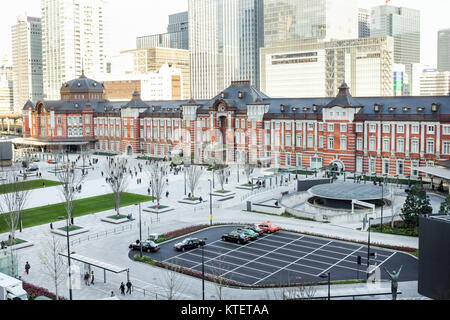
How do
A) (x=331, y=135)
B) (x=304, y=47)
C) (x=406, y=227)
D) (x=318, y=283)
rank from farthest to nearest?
1. (x=304, y=47)
2. (x=331, y=135)
3. (x=406, y=227)
4. (x=318, y=283)

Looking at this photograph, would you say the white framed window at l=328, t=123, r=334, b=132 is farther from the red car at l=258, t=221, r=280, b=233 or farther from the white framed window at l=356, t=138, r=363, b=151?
the red car at l=258, t=221, r=280, b=233

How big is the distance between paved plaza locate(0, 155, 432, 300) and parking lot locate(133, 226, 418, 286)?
9cm

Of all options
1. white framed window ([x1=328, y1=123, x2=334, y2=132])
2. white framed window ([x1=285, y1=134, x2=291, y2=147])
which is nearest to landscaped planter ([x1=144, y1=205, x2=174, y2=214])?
white framed window ([x1=328, y1=123, x2=334, y2=132])

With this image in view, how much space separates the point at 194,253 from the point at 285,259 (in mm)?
7896

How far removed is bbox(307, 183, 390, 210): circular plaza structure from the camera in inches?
2202

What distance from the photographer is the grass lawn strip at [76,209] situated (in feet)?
179

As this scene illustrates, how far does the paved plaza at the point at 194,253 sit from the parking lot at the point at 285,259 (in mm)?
91

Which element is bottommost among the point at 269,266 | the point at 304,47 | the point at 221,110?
the point at 269,266

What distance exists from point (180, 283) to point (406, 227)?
83.6 ft

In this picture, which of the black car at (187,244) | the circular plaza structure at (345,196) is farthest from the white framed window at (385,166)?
the black car at (187,244)

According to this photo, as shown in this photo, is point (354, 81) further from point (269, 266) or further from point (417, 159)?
point (269, 266)

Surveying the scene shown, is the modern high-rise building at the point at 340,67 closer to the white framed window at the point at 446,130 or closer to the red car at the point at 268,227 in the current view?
the white framed window at the point at 446,130

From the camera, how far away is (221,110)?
318 ft
